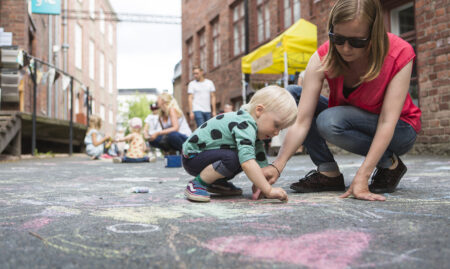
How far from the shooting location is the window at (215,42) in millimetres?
14898

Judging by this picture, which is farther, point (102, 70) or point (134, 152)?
point (102, 70)

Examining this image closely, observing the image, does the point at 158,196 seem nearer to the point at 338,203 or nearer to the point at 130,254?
the point at 338,203

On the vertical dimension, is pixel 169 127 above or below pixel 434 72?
below

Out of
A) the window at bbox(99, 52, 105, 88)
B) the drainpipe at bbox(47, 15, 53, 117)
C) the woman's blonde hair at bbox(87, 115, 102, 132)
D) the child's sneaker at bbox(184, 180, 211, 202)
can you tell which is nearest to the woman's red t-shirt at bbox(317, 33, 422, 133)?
the child's sneaker at bbox(184, 180, 211, 202)

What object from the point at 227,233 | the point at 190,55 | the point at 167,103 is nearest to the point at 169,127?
the point at 167,103

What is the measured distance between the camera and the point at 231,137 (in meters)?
2.19

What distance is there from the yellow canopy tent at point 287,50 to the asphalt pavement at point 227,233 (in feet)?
19.0

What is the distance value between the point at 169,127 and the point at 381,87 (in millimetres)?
4384

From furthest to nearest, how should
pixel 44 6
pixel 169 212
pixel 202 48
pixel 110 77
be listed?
pixel 110 77 < pixel 202 48 < pixel 44 6 < pixel 169 212

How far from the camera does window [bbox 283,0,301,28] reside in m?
10.3

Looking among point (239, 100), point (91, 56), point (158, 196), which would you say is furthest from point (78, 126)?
point (91, 56)

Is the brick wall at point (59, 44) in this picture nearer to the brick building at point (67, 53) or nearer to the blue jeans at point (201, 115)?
the brick building at point (67, 53)

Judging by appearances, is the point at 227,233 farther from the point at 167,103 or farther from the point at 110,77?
the point at 110,77

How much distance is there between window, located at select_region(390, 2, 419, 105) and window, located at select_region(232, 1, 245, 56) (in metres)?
6.23
